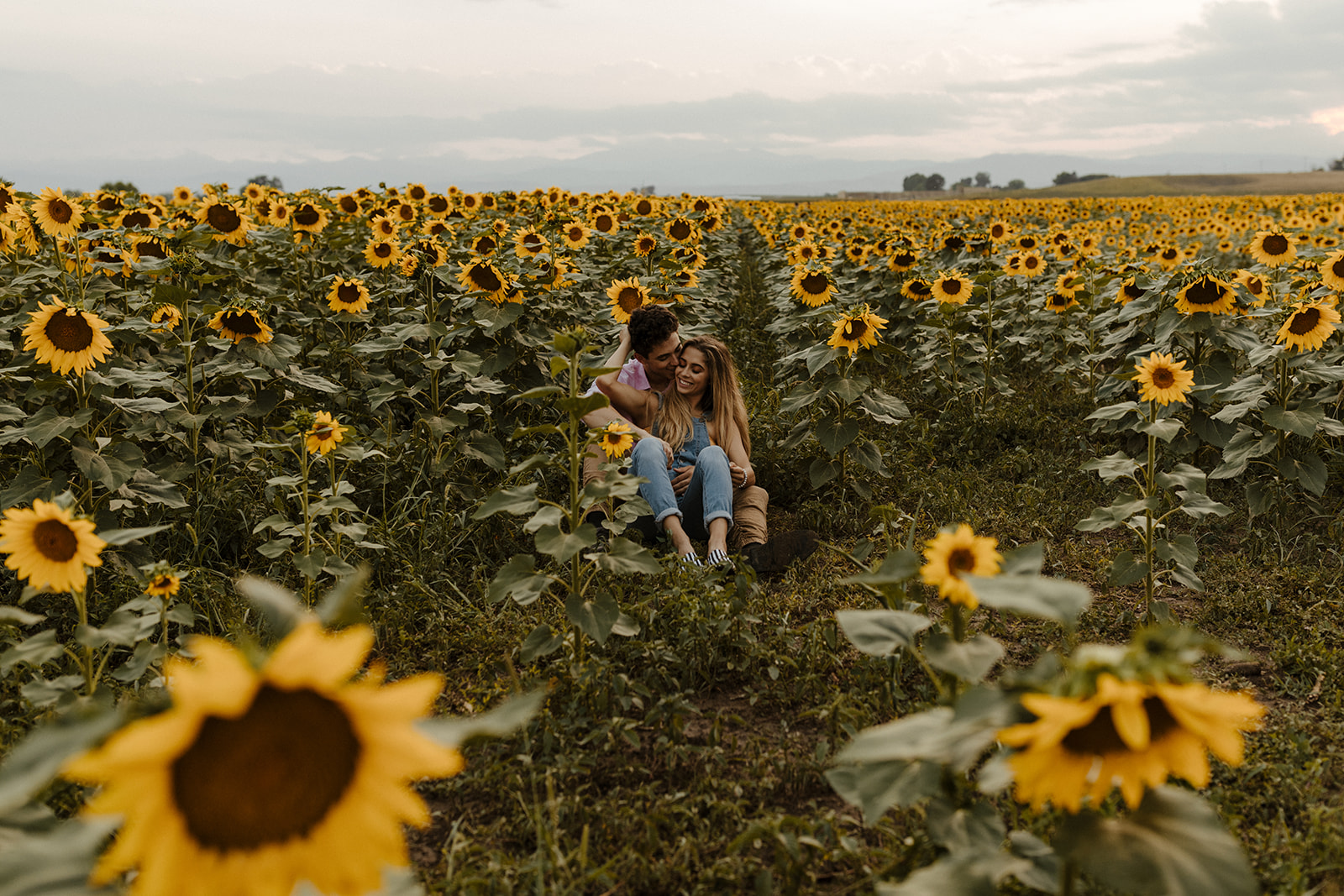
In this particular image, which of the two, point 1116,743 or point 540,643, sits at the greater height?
point 1116,743

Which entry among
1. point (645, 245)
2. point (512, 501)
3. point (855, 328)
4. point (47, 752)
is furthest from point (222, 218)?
point (47, 752)

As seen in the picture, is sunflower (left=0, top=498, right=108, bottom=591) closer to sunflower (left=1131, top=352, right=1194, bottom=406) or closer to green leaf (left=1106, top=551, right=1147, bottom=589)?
green leaf (left=1106, top=551, right=1147, bottom=589)

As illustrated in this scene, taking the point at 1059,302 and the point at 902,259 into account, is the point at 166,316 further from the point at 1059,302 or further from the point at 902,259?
the point at 1059,302

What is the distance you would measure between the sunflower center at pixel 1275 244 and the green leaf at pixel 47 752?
6.92 metres

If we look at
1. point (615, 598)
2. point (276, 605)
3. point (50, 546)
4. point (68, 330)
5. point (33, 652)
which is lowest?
point (615, 598)

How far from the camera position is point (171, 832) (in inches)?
36.6

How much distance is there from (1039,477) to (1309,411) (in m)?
1.37

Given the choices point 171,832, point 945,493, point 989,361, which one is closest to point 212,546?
point 171,832

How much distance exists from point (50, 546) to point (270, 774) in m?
1.79

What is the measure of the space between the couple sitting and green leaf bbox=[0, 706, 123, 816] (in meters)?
3.27

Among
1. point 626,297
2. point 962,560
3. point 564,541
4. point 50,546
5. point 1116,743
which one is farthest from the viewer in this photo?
point 626,297

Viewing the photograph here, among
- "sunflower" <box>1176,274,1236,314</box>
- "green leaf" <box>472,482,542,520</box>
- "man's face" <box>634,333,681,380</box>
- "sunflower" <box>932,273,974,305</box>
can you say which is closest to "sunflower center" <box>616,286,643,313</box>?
"man's face" <box>634,333,681,380</box>

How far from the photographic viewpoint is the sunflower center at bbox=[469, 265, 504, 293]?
4.98 m

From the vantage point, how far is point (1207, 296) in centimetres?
440
